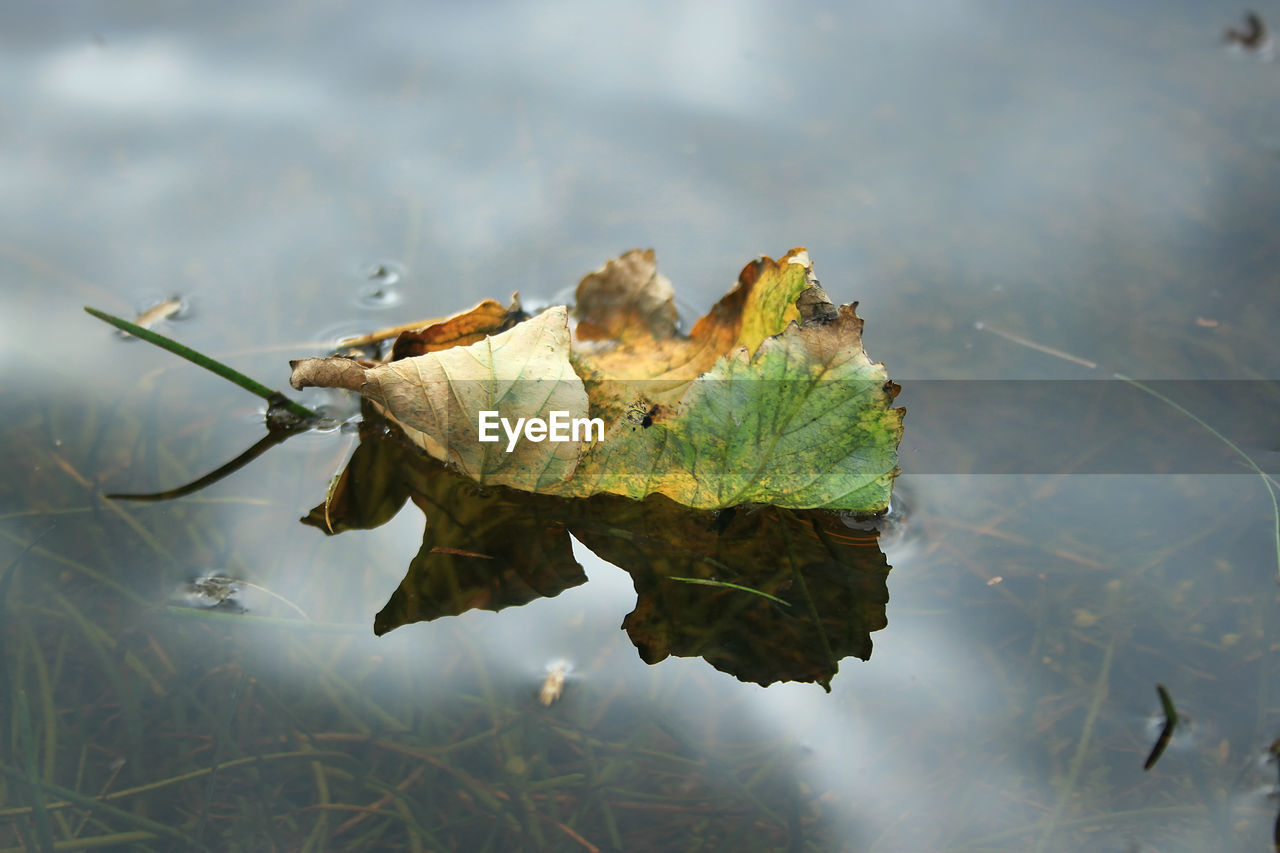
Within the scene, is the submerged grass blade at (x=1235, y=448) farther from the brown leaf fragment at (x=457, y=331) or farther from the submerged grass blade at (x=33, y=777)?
the submerged grass blade at (x=33, y=777)

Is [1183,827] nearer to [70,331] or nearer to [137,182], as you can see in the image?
[70,331]

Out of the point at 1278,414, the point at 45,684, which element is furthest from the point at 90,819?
the point at 1278,414

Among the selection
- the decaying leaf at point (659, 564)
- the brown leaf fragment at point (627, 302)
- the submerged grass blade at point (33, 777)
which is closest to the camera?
the submerged grass blade at point (33, 777)

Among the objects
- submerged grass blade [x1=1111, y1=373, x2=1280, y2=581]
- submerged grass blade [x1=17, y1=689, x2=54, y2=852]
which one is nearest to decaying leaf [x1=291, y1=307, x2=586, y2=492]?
submerged grass blade [x1=17, y1=689, x2=54, y2=852]

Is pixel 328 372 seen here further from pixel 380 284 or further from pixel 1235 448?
pixel 1235 448

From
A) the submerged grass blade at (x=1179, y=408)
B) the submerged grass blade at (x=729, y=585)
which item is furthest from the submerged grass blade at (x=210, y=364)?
the submerged grass blade at (x=1179, y=408)

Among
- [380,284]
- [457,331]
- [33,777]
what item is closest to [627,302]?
[457,331]

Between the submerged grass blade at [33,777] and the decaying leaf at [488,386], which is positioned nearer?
the submerged grass blade at [33,777]
